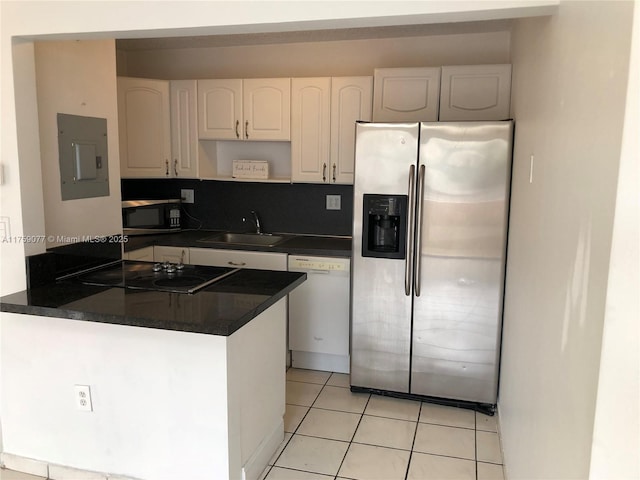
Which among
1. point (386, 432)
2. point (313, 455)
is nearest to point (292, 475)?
point (313, 455)

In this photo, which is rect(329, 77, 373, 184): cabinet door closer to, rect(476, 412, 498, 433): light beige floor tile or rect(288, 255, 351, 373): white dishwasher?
rect(288, 255, 351, 373): white dishwasher

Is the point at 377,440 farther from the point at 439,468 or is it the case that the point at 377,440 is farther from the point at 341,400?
the point at 341,400

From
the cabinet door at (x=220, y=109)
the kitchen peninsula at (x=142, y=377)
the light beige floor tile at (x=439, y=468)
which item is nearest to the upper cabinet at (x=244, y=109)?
the cabinet door at (x=220, y=109)

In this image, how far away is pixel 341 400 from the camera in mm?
3379

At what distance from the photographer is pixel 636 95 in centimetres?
89

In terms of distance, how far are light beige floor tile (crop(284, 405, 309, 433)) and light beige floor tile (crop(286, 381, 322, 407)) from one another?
6 centimetres

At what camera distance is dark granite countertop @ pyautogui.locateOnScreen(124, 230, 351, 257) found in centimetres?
364

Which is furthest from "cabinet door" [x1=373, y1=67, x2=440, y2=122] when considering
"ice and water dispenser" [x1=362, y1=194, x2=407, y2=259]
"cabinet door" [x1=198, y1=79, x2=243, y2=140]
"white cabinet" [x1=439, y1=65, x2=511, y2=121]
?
"cabinet door" [x1=198, y1=79, x2=243, y2=140]

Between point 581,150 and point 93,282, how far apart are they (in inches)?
89.0

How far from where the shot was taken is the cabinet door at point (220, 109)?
13.1 feet

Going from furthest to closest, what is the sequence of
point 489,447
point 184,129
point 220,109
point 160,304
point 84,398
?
point 184,129, point 220,109, point 489,447, point 84,398, point 160,304

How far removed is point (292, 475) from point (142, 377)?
90 centimetres

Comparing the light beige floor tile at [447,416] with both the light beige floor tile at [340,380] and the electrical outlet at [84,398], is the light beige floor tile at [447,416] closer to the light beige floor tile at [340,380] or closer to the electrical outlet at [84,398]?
the light beige floor tile at [340,380]

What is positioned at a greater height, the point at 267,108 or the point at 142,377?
the point at 267,108
